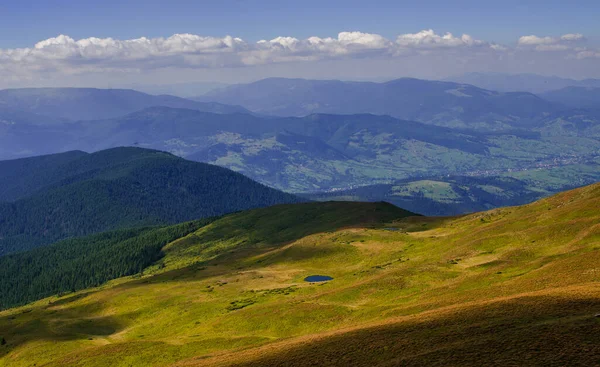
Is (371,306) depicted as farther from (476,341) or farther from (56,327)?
(56,327)

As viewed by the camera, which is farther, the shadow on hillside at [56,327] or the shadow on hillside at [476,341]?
the shadow on hillside at [56,327]

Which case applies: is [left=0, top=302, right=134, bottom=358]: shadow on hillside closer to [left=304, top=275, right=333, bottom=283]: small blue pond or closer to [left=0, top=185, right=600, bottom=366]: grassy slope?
[left=0, top=185, right=600, bottom=366]: grassy slope

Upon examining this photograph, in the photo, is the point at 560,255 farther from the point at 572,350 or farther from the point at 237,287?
the point at 237,287

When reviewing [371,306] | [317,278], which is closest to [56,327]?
[317,278]

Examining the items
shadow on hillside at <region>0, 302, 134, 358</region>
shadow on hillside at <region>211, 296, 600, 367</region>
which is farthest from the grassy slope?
shadow on hillside at <region>0, 302, 134, 358</region>

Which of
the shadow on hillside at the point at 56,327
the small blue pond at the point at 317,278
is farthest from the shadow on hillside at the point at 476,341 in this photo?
the small blue pond at the point at 317,278

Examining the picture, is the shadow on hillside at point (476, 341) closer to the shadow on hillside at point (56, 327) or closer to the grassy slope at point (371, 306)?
the grassy slope at point (371, 306)
